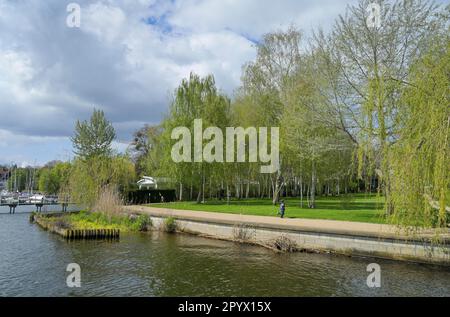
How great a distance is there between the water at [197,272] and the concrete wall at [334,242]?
0.43 m

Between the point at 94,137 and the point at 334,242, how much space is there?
148 ft

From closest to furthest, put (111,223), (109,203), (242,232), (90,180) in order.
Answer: (242,232) → (111,223) → (109,203) → (90,180)

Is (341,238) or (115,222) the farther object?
(115,222)

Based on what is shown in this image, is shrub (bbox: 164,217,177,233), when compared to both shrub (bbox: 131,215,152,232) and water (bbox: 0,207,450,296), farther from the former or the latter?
water (bbox: 0,207,450,296)

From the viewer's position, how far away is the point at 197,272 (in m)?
14.2

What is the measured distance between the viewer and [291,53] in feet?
119

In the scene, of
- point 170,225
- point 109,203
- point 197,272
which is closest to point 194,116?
point 109,203

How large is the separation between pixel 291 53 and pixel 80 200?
22638mm

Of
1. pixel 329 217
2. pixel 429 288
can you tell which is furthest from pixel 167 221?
pixel 429 288

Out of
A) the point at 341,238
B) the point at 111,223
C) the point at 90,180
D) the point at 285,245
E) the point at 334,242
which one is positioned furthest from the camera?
the point at 90,180

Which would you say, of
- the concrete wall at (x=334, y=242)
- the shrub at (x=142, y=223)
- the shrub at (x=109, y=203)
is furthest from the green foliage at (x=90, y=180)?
the concrete wall at (x=334, y=242)

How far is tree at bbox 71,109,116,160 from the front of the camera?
2147 inches

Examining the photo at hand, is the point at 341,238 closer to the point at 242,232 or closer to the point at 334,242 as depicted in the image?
the point at 334,242

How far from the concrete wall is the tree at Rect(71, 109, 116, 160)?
35.4m
